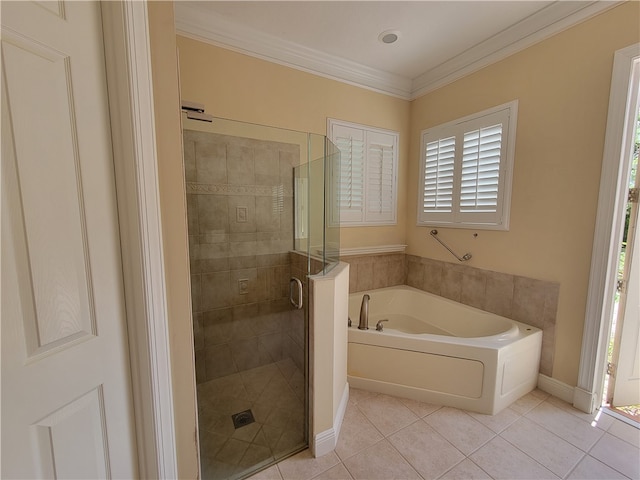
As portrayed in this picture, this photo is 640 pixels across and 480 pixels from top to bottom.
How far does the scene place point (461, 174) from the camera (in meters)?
2.45

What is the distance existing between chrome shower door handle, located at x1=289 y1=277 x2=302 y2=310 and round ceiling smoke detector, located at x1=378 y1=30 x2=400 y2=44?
6.77 feet

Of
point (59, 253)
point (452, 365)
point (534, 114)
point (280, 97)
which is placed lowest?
point (452, 365)

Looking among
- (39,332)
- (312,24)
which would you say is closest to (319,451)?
(39,332)

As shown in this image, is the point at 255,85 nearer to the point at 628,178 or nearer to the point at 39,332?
the point at 39,332

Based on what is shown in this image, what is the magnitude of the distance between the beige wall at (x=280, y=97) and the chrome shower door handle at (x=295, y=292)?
1074 millimetres

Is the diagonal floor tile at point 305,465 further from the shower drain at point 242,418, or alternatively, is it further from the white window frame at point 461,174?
the white window frame at point 461,174

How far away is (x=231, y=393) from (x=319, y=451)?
0.80m

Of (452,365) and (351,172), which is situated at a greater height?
(351,172)

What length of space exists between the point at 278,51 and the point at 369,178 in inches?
56.5

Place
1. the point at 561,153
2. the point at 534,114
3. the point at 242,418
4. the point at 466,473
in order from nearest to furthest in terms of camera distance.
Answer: the point at 466,473 → the point at 242,418 → the point at 561,153 → the point at 534,114

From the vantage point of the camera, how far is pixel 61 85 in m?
0.65

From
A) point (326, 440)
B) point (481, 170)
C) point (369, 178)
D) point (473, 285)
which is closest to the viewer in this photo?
point (326, 440)

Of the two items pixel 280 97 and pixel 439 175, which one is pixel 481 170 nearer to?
pixel 439 175

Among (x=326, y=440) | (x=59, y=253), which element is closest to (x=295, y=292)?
(x=326, y=440)
